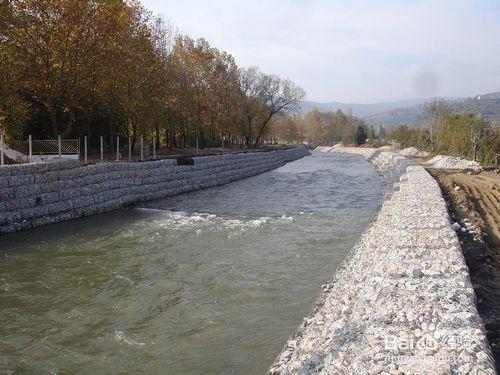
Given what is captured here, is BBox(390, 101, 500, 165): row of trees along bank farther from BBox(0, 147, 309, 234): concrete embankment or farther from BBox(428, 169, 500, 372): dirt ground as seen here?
BBox(0, 147, 309, 234): concrete embankment

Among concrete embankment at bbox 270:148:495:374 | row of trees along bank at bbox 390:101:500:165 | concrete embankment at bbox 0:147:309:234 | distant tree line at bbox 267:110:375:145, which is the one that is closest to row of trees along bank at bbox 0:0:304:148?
concrete embankment at bbox 0:147:309:234

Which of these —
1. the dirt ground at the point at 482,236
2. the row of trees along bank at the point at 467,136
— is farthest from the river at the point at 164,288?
the row of trees along bank at the point at 467,136

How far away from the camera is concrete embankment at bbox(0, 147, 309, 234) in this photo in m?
13.5

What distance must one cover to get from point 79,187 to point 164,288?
900cm

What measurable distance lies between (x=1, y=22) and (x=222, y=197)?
11.8m

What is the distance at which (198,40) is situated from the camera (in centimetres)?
4403

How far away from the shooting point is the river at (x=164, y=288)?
6.12 meters

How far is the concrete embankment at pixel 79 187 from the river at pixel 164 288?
67 cm

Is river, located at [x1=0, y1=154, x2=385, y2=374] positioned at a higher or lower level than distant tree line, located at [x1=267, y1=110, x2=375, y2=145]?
lower

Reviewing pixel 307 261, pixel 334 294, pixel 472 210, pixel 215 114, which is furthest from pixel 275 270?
pixel 215 114

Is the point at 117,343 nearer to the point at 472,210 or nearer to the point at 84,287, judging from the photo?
the point at 84,287

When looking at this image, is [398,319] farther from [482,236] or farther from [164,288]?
[482,236]

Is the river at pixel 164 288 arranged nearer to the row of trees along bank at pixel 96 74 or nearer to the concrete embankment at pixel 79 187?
the concrete embankment at pixel 79 187

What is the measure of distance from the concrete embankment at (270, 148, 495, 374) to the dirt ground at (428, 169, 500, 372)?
668 mm
